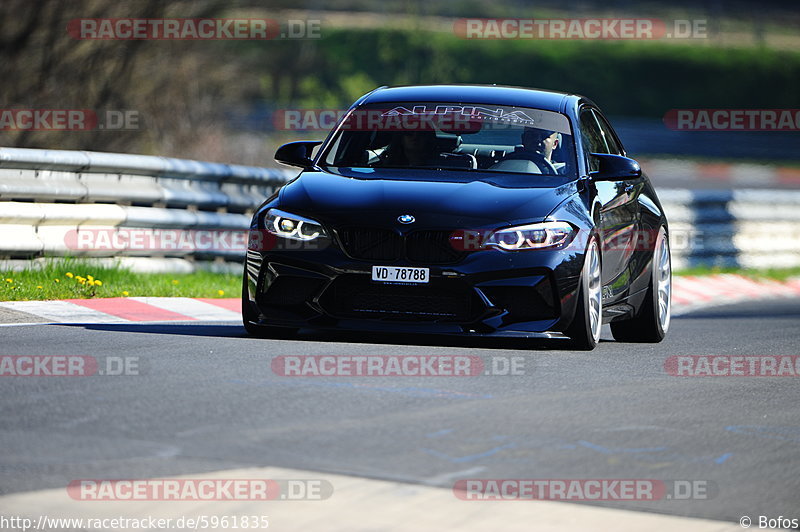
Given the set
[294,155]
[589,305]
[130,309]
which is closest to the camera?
[589,305]

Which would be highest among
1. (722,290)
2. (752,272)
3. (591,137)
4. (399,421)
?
(591,137)

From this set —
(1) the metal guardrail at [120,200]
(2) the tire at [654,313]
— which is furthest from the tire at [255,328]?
(1) the metal guardrail at [120,200]

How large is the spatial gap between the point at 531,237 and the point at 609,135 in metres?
2.86

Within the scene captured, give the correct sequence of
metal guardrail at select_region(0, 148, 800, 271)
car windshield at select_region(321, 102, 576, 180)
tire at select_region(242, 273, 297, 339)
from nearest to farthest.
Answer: tire at select_region(242, 273, 297, 339) < car windshield at select_region(321, 102, 576, 180) < metal guardrail at select_region(0, 148, 800, 271)

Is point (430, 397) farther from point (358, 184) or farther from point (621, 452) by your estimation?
point (358, 184)

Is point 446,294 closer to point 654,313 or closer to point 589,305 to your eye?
point 589,305

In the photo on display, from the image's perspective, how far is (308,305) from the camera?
8516mm

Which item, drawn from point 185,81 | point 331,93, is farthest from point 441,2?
point 185,81

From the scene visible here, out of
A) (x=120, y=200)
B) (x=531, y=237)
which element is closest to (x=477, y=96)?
(x=531, y=237)

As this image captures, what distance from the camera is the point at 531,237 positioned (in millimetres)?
8453

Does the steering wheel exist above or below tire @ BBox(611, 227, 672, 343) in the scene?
above

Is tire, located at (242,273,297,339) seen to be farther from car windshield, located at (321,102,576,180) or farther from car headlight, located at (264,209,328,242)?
car windshield, located at (321,102,576,180)

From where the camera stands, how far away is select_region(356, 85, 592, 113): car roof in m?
9.94

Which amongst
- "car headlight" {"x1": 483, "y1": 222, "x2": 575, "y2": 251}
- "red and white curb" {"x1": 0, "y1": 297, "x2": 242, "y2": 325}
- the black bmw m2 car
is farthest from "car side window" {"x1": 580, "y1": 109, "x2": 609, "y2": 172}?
"red and white curb" {"x1": 0, "y1": 297, "x2": 242, "y2": 325}
